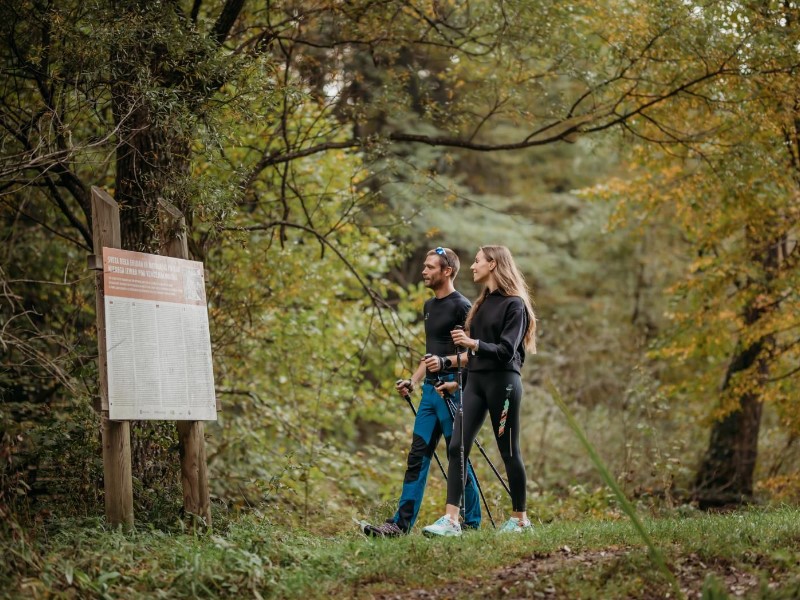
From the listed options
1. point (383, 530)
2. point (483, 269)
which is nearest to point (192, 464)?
point (383, 530)

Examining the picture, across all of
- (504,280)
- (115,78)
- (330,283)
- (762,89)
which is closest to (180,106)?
(115,78)

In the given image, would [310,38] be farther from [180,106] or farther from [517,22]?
[180,106]

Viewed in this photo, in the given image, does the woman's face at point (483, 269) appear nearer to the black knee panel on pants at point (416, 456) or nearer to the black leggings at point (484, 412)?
the black leggings at point (484, 412)

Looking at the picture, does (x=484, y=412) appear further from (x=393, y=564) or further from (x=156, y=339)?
(x=156, y=339)

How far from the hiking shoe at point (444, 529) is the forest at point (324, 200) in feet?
0.73

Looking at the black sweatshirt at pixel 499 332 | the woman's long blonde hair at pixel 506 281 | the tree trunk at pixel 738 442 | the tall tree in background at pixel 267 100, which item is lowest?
the tree trunk at pixel 738 442

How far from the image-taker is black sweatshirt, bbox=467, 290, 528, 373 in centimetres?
698

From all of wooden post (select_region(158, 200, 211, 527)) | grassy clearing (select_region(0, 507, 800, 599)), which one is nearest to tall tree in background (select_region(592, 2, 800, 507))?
grassy clearing (select_region(0, 507, 800, 599))

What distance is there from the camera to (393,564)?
6062 millimetres

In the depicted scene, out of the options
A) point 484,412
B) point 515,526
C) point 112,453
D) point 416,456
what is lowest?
point 515,526

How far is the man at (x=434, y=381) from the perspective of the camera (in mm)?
7328

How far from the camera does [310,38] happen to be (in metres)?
11.9

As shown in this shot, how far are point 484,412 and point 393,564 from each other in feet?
5.49

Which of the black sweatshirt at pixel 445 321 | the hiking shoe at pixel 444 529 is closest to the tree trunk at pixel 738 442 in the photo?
the black sweatshirt at pixel 445 321
